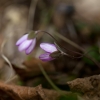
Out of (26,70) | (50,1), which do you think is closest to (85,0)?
(50,1)

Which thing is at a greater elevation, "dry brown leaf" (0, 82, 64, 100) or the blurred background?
"dry brown leaf" (0, 82, 64, 100)

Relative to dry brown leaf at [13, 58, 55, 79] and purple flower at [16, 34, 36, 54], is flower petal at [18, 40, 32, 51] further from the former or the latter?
dry brown leaf at [13, 58, 55, 79]

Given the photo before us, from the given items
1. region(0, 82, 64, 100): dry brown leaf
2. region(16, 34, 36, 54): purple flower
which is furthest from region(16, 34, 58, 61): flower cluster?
region(0, 82, 64, 100): dry brown leaf

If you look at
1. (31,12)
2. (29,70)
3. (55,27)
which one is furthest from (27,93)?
(31,12)

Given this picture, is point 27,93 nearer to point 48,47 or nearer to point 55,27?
point 48,47

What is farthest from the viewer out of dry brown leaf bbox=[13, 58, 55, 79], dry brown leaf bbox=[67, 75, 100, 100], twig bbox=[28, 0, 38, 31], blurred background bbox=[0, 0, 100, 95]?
twig bbox=[28, 0, 38, 31]

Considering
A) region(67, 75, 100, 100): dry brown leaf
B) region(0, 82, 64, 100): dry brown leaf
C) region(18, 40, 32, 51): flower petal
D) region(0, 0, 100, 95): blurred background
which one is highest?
region(18, 40, 32, 51): flower petal

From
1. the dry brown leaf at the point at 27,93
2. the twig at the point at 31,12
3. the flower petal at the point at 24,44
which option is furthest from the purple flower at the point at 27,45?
the twig at the point at 31,12

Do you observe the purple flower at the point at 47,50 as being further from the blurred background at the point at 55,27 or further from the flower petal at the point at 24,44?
the blurred background at the point at 55,27
